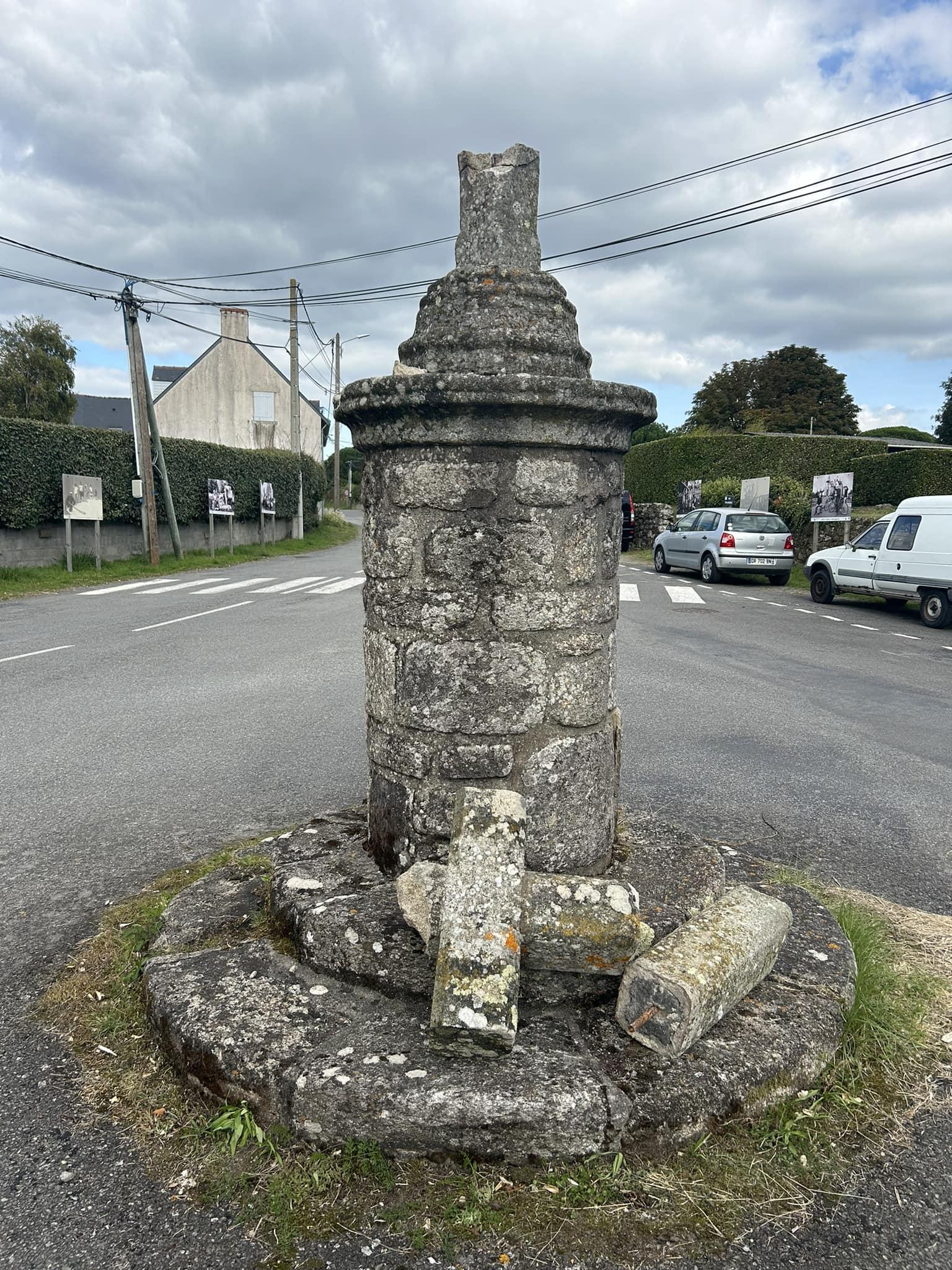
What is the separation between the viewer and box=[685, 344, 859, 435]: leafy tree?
44344 millimetres

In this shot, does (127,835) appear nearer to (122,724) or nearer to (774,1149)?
(122,724)

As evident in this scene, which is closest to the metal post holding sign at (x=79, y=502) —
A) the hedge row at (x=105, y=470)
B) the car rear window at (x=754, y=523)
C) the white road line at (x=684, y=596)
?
the hedge row at (x=105, y=470)

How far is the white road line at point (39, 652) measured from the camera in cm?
867

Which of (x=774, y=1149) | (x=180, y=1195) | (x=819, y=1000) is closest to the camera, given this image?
(x=180, y=1195)

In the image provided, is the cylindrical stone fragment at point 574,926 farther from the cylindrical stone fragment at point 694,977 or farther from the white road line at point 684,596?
the white road line at point 684,596

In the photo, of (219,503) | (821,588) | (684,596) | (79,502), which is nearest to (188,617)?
(79,502)

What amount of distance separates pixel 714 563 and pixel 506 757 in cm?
1603

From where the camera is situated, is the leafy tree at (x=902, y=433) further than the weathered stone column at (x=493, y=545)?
Yes

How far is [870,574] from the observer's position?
1359cm

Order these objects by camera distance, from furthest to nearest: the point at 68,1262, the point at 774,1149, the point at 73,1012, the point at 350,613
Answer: the point at 350,613 → the point at 73,1012 → the point at 774,1149 → the point at 68,1262

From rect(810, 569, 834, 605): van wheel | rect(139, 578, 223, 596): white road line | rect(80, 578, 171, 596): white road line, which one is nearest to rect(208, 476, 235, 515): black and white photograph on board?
rect(80, 578, 171, 596): white road line

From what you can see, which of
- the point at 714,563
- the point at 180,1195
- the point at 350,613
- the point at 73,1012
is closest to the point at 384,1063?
the point at 180,1195

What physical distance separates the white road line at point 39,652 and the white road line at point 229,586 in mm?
5151

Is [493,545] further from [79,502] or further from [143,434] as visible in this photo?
[143,434]
